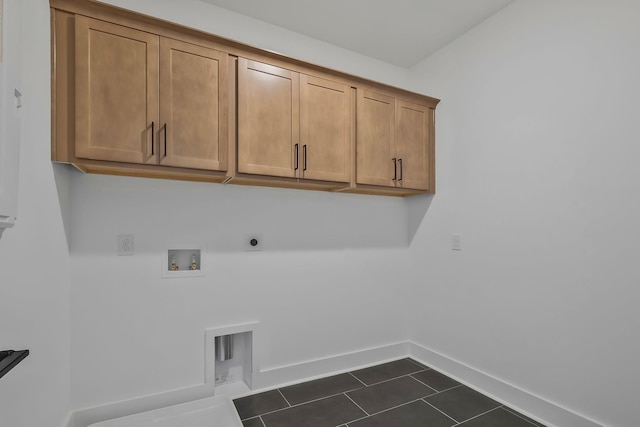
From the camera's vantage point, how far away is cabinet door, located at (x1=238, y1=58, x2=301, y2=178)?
2.00m

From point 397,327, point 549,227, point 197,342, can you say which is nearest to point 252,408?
point 197,342

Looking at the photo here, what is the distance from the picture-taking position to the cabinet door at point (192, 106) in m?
1.79

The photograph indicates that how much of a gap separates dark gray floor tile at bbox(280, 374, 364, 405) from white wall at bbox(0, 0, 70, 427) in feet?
4.43

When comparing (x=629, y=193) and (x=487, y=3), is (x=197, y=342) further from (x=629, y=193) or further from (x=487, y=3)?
(x=487, y=3)

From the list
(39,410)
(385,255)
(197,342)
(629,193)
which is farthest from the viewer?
(385,255)

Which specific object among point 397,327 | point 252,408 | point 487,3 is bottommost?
point 252,408

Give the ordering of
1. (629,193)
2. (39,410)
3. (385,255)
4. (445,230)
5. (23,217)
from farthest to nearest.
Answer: (385,255), (445,230), (629,193), (39,410), (23,217)

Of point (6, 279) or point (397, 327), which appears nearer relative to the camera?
point (6, 279)

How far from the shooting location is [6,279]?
3.69 ft

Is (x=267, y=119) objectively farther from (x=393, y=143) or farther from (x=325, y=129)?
(x=393, y=143)

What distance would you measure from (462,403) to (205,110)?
2608 mm

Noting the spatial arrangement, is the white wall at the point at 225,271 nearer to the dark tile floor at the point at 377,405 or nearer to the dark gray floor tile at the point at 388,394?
the dark tile floor at the point at 377,405

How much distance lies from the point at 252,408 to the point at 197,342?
1.90ft

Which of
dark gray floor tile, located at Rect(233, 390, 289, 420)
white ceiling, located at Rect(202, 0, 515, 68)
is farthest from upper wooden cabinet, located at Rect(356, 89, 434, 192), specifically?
dark gray floor tile, located at Rect(233, 390, 289, 420)
